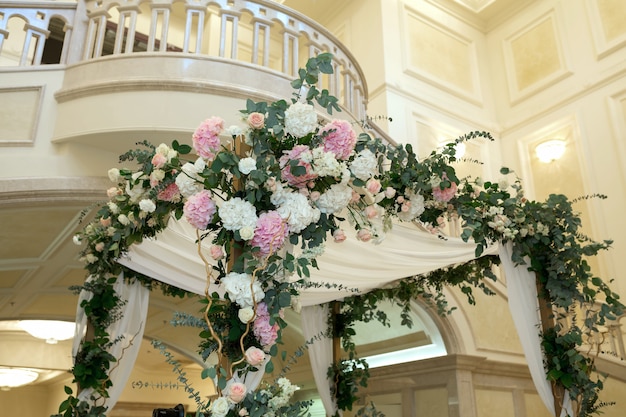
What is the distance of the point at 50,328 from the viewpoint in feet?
27.7

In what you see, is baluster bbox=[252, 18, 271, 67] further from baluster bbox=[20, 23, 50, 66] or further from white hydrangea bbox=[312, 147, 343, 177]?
white hydrangea bbox=[312, 147, 343, 177]

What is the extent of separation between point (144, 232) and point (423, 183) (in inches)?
67.4

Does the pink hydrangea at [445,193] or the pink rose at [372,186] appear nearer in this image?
the pink rose at [372,186]

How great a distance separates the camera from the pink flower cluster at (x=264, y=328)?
228 cm

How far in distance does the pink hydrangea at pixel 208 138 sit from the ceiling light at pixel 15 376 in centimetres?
965

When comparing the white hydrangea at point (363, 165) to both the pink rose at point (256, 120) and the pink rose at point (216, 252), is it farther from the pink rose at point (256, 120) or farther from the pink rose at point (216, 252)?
the pink rose at point (216, 252)

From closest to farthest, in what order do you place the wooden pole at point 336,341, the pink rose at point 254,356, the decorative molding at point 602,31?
the pink rose at point 254,356, the wooden pole at point 336,341, the decorative molding at point 602,31

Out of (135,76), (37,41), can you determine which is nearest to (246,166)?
(135,76)

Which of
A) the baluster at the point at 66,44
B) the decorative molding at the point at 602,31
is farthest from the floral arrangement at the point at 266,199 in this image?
the decorative molding at the point at 602,31

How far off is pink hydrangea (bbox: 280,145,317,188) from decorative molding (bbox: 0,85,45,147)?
8.92 feet

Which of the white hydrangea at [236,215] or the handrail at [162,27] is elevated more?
the handrail at [162,27]

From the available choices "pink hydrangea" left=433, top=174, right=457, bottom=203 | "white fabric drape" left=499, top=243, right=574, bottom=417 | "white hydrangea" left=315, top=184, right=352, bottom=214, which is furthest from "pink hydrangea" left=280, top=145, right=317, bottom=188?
"white fabric drape" left=499, top=243, right=574, bottom=417

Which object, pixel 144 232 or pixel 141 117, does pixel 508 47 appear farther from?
pixel 144 232

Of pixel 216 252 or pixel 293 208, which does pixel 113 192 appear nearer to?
pixel 216 252
